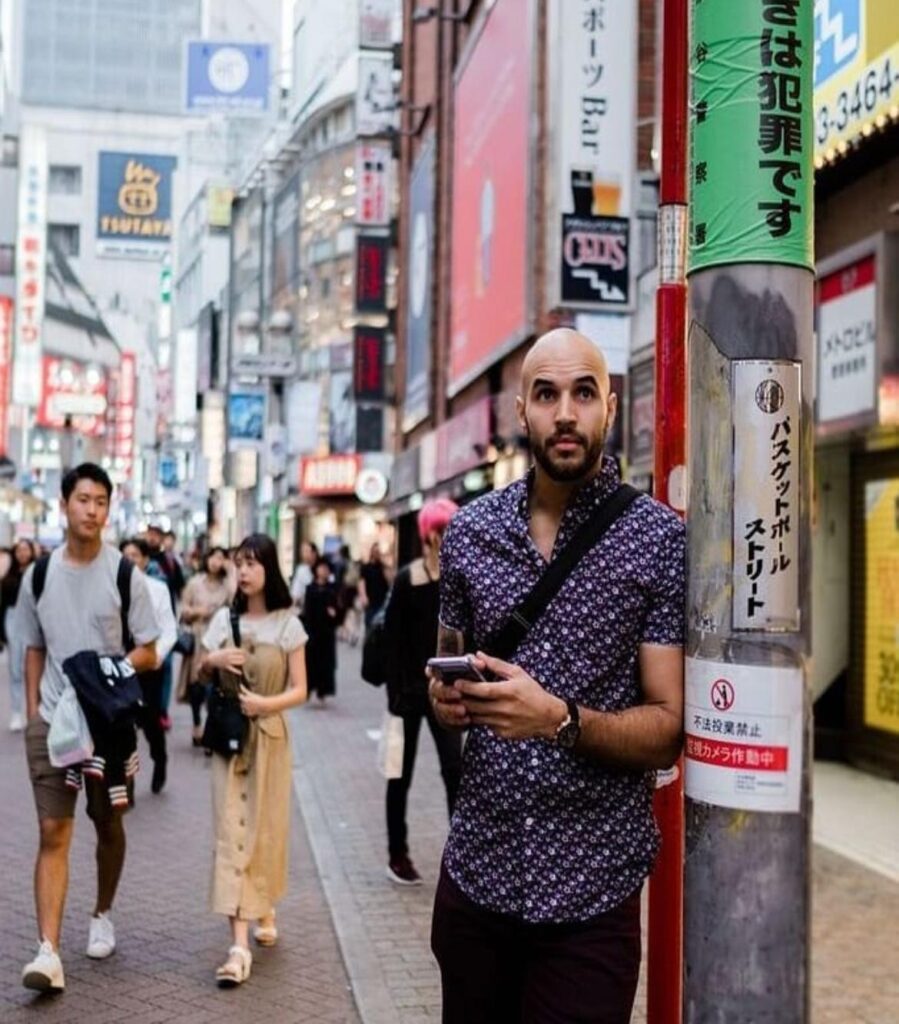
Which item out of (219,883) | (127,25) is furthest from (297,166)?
(127,25)

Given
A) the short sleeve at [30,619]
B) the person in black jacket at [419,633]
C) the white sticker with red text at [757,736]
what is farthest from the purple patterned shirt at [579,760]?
the person in black jacket at [419,633]

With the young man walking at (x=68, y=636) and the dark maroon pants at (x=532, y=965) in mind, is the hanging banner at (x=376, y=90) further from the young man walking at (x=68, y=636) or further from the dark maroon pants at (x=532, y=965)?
the dark maroon pants at (x=532, y=965)

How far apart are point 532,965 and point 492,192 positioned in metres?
20.3

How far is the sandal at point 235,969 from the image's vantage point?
18.8 feet

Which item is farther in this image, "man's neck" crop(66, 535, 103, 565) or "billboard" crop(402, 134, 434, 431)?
"billboard" crop(402, 134, 434, 431)

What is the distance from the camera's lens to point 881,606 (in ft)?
35.6

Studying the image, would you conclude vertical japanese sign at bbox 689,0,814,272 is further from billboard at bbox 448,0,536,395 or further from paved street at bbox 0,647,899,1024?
billboard at bbox 448,0,536,395

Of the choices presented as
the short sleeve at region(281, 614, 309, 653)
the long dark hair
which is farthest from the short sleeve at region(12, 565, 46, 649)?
the short sleeve at region(281, 614, 309, 653)

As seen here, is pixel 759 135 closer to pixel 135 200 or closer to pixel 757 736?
pixel 757 736

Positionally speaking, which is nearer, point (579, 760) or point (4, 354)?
point (579, 760)

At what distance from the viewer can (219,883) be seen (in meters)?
5.94

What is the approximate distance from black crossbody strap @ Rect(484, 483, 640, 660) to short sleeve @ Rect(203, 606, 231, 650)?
3588 millimetres

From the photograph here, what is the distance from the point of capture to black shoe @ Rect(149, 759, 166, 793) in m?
10.4

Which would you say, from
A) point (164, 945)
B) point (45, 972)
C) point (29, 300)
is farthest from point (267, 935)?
point (29, 300)
